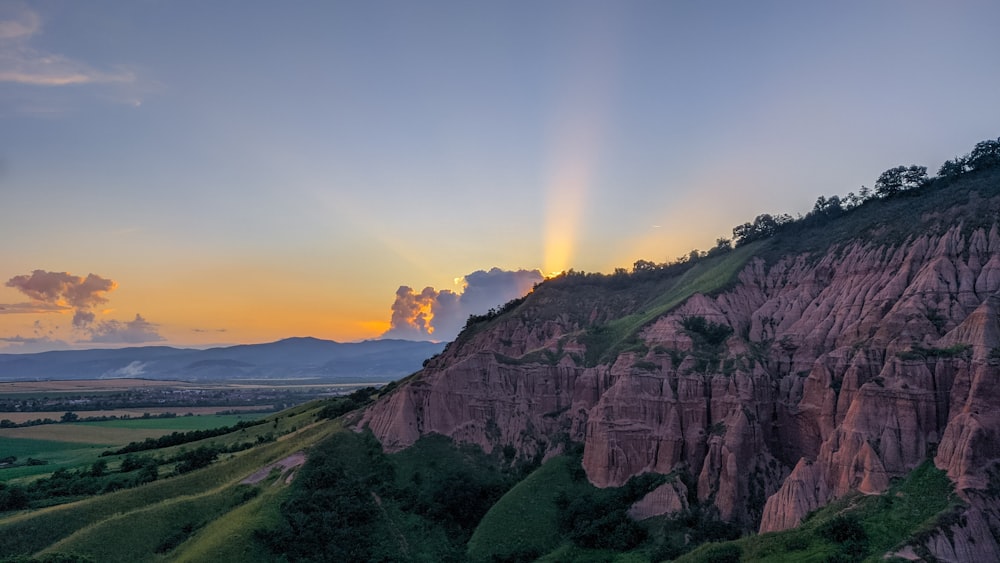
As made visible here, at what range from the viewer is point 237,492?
74.4m

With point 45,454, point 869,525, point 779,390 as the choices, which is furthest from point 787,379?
point 45,454

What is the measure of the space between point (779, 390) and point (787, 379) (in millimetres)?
1496

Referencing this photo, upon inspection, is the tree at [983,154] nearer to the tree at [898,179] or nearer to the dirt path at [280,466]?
the tree at [898,179]

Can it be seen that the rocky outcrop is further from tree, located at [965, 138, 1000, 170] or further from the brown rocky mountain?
tree, located at [965, 138, 1000, 170]

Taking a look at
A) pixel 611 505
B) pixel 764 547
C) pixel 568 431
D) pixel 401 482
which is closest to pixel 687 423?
pixel 611 505

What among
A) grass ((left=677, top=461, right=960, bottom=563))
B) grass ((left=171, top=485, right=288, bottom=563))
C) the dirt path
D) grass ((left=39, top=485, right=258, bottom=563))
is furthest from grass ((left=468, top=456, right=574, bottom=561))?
grass ((left=39, top=485, right=258, bottom=563))

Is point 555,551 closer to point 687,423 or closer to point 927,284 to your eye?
point 687,423

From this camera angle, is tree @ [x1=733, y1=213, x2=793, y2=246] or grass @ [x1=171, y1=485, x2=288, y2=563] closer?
grass @ [x1=171, y1=485, x2=288, y2=563]

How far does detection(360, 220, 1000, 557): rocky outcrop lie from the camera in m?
54.0

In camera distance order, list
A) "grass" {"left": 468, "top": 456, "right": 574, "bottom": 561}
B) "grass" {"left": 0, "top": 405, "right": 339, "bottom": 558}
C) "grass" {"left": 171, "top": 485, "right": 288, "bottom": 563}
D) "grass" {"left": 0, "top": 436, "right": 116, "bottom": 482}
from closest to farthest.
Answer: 1. "grass" {"left": 171, "top": 485, "right": 288, "bottom": 563}
2. "grass" {"left": 0, "top": 405, "right": 339, "bottom": 558}
3. "grass" {"left": 468, "top": 456, "right": 574, "bottom": 561}
4. "grass" {"left": 0, "top": 436, "right": 116, "bottom": 482}

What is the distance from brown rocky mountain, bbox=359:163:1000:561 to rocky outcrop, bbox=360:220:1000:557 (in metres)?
0.17

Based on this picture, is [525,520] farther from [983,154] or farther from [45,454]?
[45,454]

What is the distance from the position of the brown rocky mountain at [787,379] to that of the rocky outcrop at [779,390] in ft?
0.57

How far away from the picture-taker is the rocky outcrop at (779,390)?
54.0 meters
